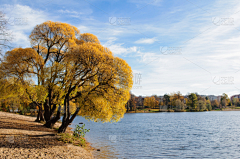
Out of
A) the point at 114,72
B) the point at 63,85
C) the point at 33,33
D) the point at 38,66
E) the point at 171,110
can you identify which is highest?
the point at 33,33

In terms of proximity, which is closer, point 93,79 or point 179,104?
point 93,79

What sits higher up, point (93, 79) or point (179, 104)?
point (93, 79)

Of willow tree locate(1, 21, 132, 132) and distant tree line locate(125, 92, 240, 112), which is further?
distant tree line locate(125, 92, 240, 112)

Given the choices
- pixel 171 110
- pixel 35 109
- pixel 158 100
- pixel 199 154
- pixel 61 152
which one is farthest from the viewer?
pixel 158 100

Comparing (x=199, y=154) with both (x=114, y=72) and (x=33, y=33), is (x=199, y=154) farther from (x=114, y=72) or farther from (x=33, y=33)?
(x=33, y=33)

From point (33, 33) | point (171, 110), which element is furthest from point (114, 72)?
point (171, 110)

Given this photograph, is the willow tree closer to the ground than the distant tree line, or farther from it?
farther from it

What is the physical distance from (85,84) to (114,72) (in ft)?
15.2

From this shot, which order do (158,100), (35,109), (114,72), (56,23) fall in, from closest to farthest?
(114,72) → (56,23) → (35,109) → (158,100)

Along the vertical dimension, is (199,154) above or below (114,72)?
Answer: below

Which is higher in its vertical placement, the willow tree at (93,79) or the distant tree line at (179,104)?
the willow tree at (93,79)

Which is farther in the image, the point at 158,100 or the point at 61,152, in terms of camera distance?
the point at 158,100

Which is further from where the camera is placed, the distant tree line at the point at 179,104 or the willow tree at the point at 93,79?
the distant tree line at the point at 179,104

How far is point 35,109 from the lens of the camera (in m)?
84.9
